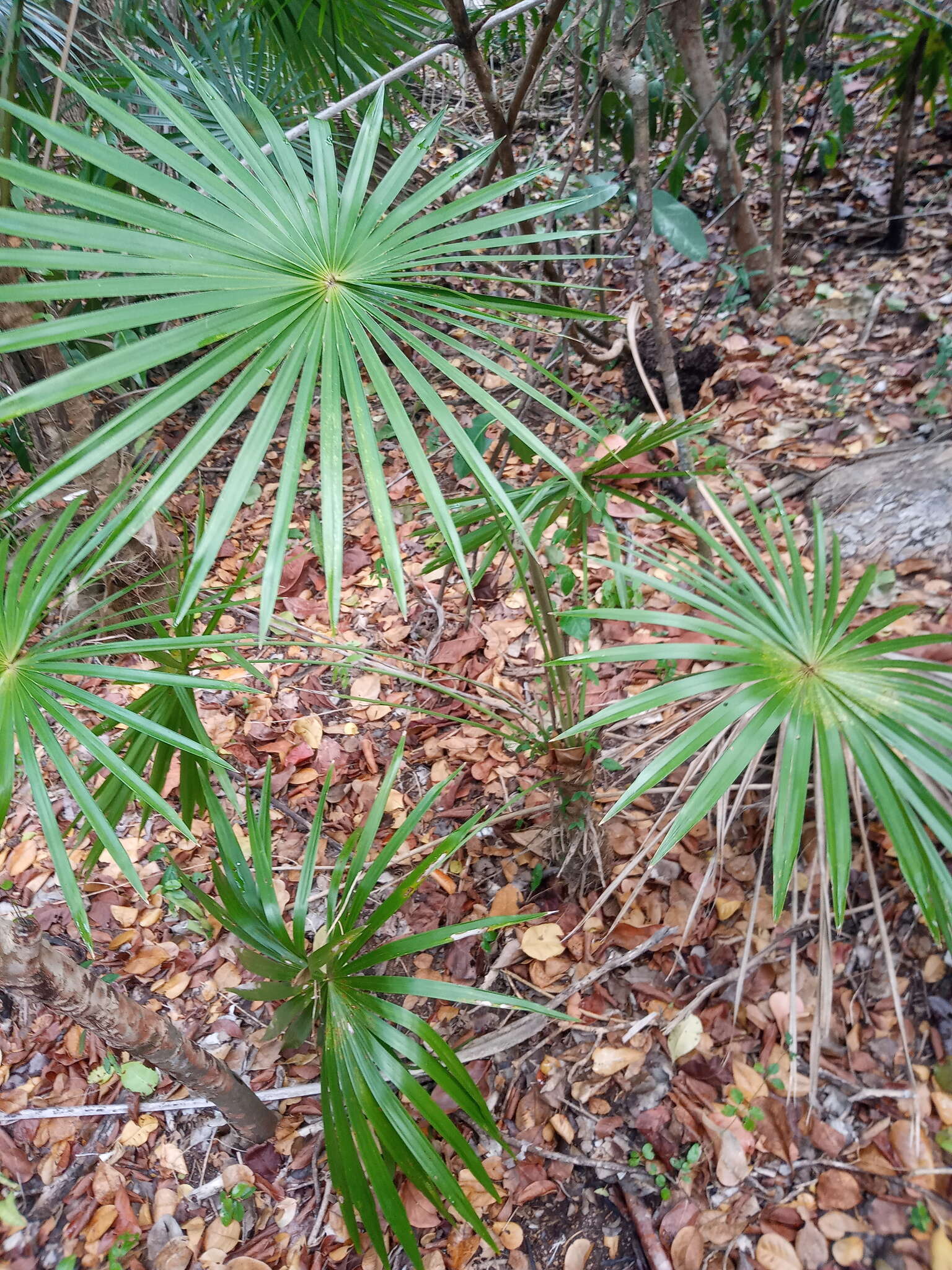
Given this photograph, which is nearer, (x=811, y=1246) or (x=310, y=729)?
(x=811, y=1246)

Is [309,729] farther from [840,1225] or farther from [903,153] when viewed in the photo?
[903,153]

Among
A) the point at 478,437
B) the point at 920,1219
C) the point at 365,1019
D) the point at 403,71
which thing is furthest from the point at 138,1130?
the point at 403,71

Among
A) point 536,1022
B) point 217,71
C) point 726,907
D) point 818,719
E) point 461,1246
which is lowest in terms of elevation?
point 461,1246

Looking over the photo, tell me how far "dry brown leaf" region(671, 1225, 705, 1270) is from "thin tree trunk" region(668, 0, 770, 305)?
2102mm

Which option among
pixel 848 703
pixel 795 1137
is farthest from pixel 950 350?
pixel 795 1137

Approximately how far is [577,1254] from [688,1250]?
144 millimetres

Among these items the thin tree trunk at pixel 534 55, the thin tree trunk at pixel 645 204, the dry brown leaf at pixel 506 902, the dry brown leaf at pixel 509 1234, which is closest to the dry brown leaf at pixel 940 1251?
the dry brown leaf at pixel 509 1234

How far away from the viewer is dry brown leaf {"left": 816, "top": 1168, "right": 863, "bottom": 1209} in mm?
949

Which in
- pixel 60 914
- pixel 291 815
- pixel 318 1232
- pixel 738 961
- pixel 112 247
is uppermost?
pixel 112 247

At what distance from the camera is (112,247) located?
0.61m

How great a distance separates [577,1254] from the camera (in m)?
0.97

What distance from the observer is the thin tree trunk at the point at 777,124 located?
1.86 m

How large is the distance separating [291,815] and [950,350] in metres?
1.98

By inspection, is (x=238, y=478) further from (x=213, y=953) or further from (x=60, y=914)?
(x=60, y=914)
